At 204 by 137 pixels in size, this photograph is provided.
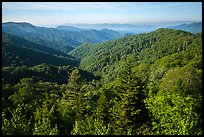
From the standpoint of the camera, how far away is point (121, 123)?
29.8m

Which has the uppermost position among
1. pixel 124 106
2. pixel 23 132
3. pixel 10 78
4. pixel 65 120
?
pixel 23 132

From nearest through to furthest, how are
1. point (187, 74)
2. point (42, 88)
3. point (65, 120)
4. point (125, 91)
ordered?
point (125, 91)
point (65, 120)
point (187, 74)
point (42, 88)

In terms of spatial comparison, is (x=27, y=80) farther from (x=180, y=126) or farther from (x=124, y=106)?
(x=180, y=126)

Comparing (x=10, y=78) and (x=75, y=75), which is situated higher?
(x=75, y=75)

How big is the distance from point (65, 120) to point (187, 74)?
34.1m

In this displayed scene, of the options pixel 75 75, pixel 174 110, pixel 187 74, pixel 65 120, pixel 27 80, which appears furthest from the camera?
pixel 27 80

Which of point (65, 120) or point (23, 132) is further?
point (65, 120)

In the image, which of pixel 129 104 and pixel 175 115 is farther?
pixel 129 104

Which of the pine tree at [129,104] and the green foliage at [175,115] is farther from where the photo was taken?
the pine tree at [129,104]

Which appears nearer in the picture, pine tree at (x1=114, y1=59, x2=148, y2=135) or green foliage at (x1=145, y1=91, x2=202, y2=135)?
green foliage at (x1=145, y1=91, x2=202, y2=135)

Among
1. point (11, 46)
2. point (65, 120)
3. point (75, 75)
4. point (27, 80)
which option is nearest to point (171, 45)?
point (27, 80)

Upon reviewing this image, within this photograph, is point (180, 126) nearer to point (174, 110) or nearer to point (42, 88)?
point (174, 110)

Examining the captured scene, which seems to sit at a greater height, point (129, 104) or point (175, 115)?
point (175, 115)

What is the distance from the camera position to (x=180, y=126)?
71.9 feet
